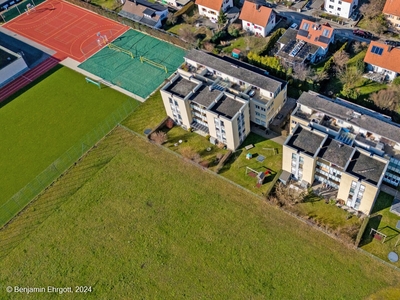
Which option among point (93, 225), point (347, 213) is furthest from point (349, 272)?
point (93, 225)

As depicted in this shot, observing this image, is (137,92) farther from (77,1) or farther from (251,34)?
(77,1)

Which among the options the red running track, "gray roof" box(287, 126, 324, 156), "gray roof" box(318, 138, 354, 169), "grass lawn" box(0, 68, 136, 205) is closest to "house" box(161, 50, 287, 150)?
"gray roof" box(287, 126, 324, 156)

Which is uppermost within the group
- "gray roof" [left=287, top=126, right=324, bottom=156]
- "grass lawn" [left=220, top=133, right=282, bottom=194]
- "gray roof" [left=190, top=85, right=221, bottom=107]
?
"gray roof" [left=190, top=85, right=221, bottom=107]

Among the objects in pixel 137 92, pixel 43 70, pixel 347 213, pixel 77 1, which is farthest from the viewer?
pixel 77 1

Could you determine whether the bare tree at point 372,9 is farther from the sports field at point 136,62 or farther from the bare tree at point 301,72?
the sports field at point 136,62

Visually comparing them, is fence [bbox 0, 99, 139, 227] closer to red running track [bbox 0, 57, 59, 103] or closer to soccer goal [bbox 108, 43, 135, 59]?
soccer goal [bbox 108, 43, 135, 59]

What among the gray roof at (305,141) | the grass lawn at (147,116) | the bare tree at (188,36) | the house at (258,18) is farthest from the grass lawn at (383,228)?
the bare tree at (188,36)
